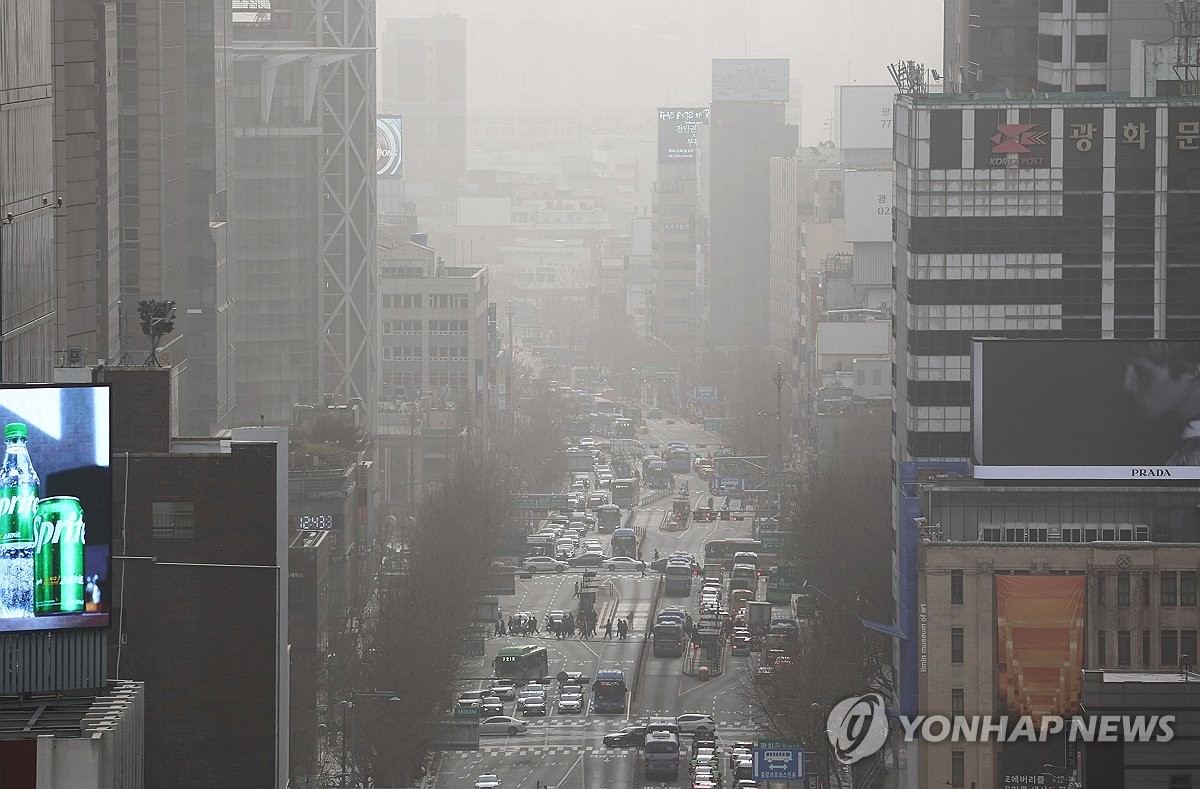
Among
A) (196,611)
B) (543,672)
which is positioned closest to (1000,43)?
(543,672)

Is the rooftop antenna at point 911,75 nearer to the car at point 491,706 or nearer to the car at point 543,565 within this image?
the car at point 491,706

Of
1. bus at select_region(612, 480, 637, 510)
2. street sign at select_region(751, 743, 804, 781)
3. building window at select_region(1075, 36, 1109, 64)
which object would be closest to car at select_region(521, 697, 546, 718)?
street sign at select_region(751, 743, 804, 781)

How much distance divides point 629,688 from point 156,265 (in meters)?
31.3

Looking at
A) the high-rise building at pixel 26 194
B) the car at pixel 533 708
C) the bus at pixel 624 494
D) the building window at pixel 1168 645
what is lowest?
the car at pixel 533 708

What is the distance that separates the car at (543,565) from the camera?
160250mm

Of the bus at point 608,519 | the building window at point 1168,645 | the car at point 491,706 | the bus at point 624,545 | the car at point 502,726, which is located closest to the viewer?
the building window at point 1168,645

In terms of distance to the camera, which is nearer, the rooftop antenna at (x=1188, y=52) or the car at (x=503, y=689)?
the rooftop antenna at (x=1188, y=52)

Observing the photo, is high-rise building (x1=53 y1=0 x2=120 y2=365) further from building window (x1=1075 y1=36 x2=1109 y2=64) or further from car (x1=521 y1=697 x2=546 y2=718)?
building window (x1=1075 y1=36 x2=1109 y2=64)

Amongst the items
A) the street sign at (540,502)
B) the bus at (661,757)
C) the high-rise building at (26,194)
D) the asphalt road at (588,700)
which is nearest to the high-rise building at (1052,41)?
the asphalt road at (588,700)

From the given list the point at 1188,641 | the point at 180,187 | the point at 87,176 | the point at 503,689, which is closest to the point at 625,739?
the point at 503,689

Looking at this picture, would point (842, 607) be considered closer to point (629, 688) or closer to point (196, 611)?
point (629, 688)

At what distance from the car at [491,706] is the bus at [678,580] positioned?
37.2m

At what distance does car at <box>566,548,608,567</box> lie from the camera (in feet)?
538

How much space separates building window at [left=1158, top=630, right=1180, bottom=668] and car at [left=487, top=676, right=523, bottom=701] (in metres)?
34.7
